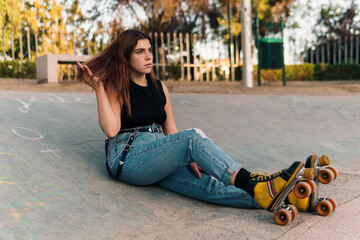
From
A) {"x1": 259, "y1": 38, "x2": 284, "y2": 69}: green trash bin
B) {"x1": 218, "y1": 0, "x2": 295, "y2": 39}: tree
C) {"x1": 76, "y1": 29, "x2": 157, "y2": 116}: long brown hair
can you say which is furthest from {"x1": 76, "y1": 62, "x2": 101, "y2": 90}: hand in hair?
{"x1": 218, "y1": 0, "x2": 295, "y2": 39}: tree

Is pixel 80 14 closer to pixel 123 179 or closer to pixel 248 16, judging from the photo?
pixel 248 16

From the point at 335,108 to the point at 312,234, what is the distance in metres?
5.03

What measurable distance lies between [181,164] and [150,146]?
0.24 m

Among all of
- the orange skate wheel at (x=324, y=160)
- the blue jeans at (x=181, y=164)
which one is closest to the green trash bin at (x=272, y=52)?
the blue jeans at (x=181, y=164)

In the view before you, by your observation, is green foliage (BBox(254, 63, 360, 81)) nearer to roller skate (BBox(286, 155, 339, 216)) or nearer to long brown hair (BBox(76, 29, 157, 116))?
long brown hair (BBox(76, 29, 157, 116))

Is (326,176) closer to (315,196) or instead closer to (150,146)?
(315,196)

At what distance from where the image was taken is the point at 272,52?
10.6 meters

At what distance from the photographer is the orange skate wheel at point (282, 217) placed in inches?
91.0

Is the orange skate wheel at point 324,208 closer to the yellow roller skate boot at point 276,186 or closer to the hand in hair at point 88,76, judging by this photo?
the yellow roller skate boot at point 276,186

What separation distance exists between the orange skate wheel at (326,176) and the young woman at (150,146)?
191mm

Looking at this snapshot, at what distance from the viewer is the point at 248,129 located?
17.4 feet

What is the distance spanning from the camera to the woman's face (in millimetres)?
2949

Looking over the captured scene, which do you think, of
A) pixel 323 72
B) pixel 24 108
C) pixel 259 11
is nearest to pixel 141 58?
pixel 24 108

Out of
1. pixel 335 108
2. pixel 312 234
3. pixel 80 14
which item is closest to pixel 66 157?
pixel 312 234
